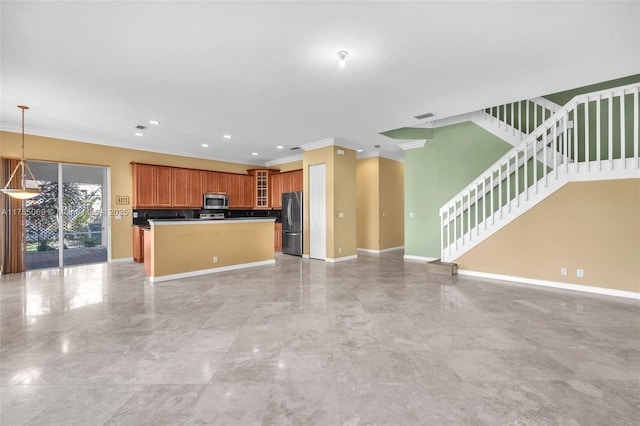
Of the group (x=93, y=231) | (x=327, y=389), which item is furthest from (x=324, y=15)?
(x=93, y=231)

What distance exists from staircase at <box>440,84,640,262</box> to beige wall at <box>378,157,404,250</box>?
99.2 inches

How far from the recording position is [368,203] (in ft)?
28.5

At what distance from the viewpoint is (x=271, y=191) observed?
9414mm

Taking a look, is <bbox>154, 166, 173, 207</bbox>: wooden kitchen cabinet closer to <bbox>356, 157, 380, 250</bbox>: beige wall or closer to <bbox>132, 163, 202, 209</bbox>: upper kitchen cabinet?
<bbox>132, 163, 202, 209</bbox>: upper kitchen cabinet

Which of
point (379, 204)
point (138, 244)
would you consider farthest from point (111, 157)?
point (379, 204)

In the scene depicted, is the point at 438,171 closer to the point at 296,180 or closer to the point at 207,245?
the point at 296,180

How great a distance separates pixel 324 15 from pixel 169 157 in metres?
6.88

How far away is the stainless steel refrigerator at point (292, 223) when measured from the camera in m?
7.77

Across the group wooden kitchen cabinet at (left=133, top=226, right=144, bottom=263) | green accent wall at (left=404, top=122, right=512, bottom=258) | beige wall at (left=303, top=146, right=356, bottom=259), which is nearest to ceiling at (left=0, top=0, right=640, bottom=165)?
green accent wall at (left=404, top=122, right=512, bottom=258)

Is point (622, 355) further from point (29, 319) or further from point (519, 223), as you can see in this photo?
point (29, 319)

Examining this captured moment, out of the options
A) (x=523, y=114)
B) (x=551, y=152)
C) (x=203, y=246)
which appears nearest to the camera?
(x=551, y=152)

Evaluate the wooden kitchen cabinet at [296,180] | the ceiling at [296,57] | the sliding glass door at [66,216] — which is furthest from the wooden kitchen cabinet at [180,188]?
the wooden kitchen cabinet at [296,180]

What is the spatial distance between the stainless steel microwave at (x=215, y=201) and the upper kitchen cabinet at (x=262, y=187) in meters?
1.03

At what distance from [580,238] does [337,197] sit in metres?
4.52
